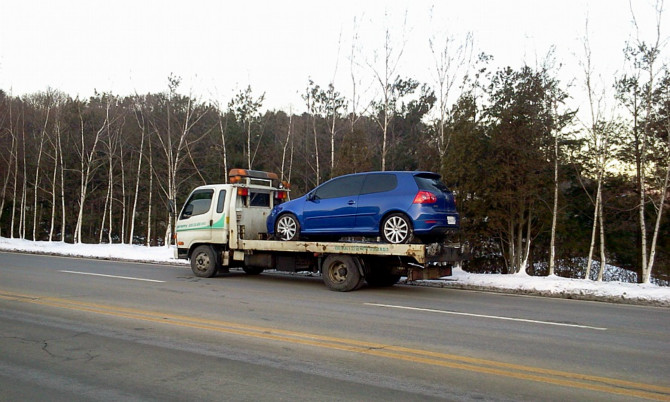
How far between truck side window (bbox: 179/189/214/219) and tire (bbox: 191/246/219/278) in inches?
38.5

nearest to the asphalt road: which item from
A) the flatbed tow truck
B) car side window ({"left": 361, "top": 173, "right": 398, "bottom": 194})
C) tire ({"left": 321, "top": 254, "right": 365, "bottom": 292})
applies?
tire ({"left": 321, "top": 254, "right": 365, "bottom": 292})

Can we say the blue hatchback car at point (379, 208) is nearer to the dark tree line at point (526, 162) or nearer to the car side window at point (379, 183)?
the car side window at point (379, 183)

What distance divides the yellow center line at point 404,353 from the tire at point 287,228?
15.7 ft

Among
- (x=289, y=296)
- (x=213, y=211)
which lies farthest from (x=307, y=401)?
(x=213, y=211)

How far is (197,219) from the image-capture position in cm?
1503

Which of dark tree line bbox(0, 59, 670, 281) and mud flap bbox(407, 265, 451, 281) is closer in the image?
mud flap bbox(407, 265, 451, 281)

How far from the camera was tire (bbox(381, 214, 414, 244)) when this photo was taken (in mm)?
11617

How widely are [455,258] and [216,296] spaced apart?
515cm

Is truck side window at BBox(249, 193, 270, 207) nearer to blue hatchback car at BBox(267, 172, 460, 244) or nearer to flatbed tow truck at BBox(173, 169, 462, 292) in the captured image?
flatbed tow truck at BBox(173, 169, 462, 292)

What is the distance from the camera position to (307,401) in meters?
4.85

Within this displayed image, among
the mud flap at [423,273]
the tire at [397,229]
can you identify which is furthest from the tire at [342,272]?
the mud flap at [423,273]

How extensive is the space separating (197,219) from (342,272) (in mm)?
4762

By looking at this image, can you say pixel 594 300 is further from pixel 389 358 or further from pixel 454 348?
pixel 389 358

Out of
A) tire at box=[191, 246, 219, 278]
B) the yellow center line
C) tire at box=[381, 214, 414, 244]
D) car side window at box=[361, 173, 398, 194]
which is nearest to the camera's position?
the yellow center line
